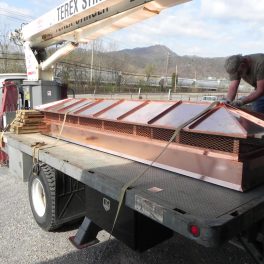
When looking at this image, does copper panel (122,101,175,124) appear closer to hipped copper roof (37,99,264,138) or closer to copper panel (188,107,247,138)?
hipped copper roof (37,99,264,138)

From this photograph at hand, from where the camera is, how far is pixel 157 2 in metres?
3.99

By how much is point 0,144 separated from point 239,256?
13.4ft

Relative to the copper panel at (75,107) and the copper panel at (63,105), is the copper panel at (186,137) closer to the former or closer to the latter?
the copper panel at (75,107)

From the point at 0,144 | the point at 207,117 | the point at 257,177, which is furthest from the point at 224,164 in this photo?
the point at 0,144

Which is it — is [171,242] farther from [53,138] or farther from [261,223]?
[53,138]

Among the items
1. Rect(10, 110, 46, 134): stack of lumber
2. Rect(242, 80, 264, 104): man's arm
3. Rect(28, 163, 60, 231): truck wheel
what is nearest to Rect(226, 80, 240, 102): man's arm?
Rect(242, 80, 264, 104): man's arm

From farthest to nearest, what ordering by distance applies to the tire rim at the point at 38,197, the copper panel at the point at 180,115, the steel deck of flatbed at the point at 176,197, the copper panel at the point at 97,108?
the tire rim at the point at 38,197 → the copper panel at the point at 97,108 → the copper panel at the point at 180,115 → the steel deck of flatbed at the point at 176,197

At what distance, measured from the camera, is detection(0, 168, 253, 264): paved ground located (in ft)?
11.2

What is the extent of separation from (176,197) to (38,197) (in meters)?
2.46

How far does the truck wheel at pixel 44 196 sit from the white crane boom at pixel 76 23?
232cm

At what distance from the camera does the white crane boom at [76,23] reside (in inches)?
169

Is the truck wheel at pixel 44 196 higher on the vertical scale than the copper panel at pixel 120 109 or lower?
lower

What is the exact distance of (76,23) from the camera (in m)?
5.39

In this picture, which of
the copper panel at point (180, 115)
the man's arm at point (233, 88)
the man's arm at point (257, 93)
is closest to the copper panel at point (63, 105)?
the copper panel at point (180, 115)
